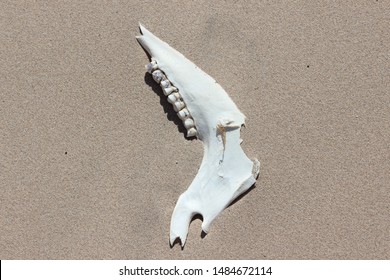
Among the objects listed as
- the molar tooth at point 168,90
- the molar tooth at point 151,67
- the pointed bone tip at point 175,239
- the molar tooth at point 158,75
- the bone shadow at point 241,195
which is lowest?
the pointed bone tip at point 175,239

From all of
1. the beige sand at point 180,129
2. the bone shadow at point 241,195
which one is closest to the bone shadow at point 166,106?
the beige sand at point 180,129

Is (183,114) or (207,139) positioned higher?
(183,114)

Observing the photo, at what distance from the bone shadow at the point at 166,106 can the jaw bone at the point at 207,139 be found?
1.3 inches

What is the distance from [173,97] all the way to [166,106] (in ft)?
0.21

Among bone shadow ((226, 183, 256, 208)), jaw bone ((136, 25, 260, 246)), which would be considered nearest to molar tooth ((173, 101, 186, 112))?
jaw bone ((136, 25, 260, 246))

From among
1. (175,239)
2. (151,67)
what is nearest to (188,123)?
(151,67)

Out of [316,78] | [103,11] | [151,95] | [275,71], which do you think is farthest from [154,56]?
[316,78]

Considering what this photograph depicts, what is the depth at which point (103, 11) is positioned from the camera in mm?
2162

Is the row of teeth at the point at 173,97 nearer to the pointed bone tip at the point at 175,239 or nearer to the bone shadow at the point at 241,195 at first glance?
the bone shadow at the point at 241,195

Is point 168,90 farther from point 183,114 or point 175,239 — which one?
point 175,239

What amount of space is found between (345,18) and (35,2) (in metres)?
1.41

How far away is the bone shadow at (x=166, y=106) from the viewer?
2.12 meters

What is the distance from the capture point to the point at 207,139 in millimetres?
2109

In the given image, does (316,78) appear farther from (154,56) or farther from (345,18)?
(154,56)
